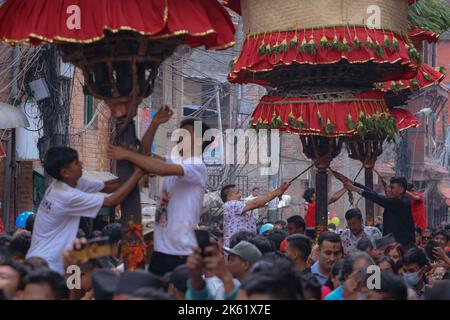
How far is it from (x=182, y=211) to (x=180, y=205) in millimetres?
49

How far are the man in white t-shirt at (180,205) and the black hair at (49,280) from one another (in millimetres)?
1651

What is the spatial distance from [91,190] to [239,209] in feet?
13.3

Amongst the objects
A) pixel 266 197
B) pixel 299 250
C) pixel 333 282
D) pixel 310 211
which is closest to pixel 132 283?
pixel 333 282

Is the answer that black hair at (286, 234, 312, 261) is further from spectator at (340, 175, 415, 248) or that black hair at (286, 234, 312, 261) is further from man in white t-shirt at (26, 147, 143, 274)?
spectator at (340, 175, 415, 248)

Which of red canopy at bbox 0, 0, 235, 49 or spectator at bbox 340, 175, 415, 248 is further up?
red canopy at bbox 0, 0, 235, 49

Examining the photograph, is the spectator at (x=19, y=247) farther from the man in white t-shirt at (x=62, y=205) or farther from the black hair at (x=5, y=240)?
the man in white t-shirt at (x=62, y=205)

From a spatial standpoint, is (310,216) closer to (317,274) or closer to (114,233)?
(114,233)

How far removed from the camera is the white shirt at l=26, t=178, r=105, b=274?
23.3 feet

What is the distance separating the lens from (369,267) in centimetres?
720

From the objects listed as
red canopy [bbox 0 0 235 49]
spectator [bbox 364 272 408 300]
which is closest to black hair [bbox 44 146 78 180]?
red canopy [bbox 0 0 235 49]

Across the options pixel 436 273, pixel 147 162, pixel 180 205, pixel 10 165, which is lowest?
pixel 436 273

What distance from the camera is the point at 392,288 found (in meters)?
6.37

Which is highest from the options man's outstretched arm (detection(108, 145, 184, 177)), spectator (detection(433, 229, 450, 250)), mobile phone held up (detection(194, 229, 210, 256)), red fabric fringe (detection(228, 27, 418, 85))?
red fabric fringe (detection(228, 27, 418, 85))
